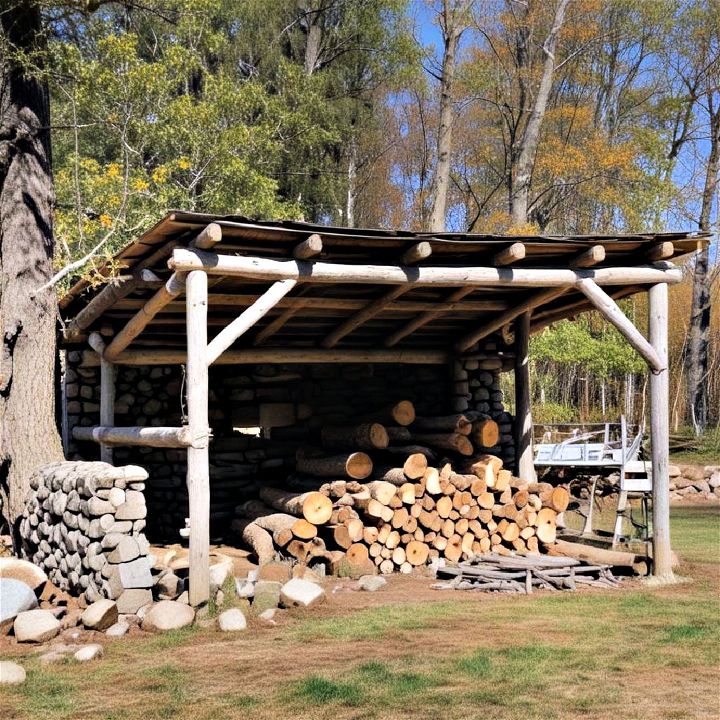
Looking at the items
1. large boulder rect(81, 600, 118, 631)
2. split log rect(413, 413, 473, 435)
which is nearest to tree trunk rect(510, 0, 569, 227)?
split log rect(413, 413, 473, 435)

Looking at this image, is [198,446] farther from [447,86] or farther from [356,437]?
[447,86]

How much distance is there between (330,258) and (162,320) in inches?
101

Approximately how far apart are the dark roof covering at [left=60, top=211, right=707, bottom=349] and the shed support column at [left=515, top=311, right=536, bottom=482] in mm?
424

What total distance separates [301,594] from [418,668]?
215 centimetres

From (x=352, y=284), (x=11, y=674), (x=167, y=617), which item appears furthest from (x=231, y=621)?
(x=352, y=284)

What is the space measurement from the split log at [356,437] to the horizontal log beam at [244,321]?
2.88m

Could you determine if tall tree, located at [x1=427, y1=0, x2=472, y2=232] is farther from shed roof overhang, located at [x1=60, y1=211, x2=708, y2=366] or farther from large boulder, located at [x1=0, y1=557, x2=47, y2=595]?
large boulder, located at [x1=0, y1=557, x2=47, y2=595]

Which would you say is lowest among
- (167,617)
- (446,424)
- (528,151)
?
(167,617)

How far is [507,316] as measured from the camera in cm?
1144

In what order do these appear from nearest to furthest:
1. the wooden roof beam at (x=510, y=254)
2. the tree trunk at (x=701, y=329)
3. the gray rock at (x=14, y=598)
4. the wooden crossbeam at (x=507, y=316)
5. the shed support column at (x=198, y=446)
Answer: the gray rock at (x=14, y=598) < the shed support column at (x=198, y=446) < the wooden roof beam at (x=510, y=254) < the wooden crossbeam at (x=507, y=316) < the tree trunk at (x=701, y=329)

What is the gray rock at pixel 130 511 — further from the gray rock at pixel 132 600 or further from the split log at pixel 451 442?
the split log at pixel 451 442

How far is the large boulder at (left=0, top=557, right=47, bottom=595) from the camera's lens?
8.45 meters

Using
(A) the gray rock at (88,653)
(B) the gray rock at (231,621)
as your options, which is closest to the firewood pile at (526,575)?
(B) the gray rock at (231,621)

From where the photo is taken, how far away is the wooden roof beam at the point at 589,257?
945 cm
